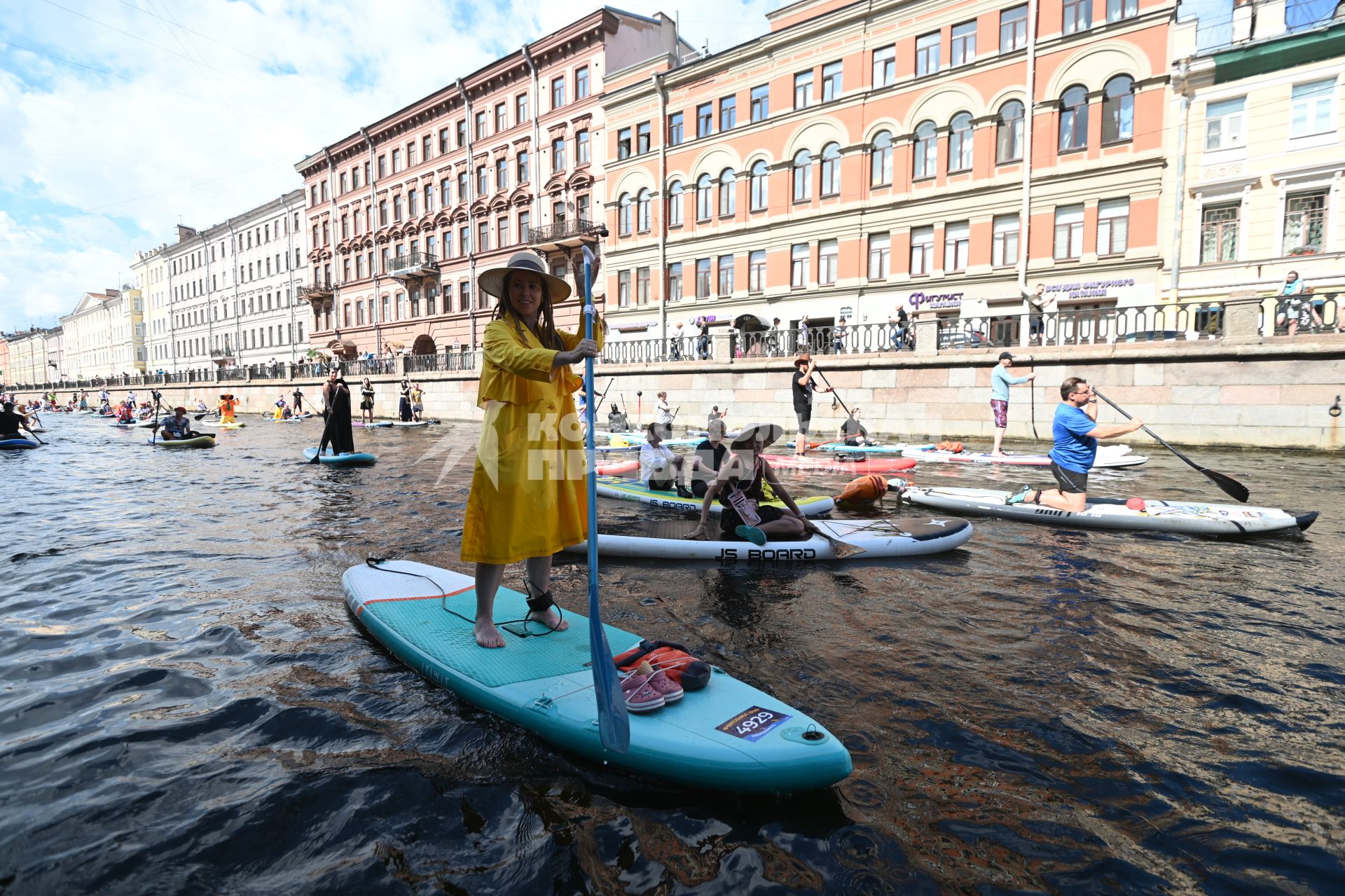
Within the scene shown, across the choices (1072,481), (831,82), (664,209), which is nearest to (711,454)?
(1072,481)

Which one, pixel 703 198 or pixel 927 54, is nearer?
pixel 927 54

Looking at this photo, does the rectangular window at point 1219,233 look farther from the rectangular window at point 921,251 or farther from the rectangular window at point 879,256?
the rectangular window at point 879,256

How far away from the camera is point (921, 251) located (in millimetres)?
25859

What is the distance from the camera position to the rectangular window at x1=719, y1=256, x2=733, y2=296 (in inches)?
1219

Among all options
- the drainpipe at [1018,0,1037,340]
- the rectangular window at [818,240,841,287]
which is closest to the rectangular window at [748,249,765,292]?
the rectangular window at [818,240,841,287]

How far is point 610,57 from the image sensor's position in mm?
34812

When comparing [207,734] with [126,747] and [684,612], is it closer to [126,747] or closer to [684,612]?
[126,747]

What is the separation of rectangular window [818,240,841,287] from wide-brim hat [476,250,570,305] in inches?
1010

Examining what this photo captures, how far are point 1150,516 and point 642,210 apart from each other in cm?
3007

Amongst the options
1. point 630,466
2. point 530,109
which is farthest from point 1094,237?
point 530,109

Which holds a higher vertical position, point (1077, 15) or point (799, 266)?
point (1077, 15)

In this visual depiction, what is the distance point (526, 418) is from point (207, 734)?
7.35ft

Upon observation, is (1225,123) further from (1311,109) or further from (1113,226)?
(1113,226)

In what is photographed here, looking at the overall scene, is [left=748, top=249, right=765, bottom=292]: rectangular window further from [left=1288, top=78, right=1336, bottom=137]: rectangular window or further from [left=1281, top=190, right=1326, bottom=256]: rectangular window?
[left=1288, top=78, right=1336, bottom=137]: rectangular window
